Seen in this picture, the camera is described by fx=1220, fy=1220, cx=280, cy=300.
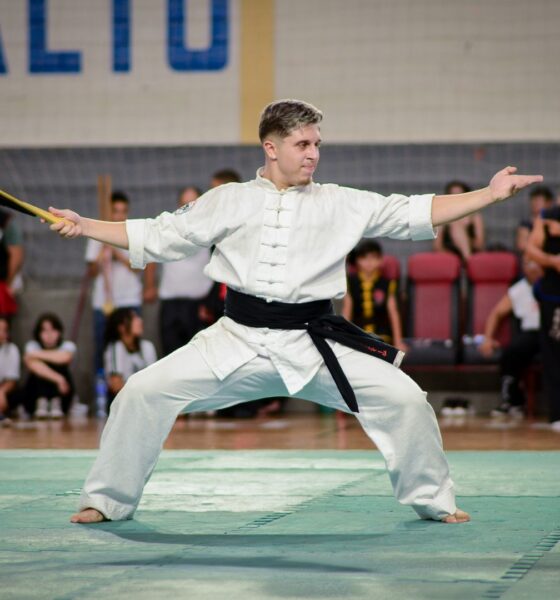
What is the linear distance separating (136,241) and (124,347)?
5536mm

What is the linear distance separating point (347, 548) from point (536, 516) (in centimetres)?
96

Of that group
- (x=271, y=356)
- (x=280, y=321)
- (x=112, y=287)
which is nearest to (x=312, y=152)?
(x=280, y=321)

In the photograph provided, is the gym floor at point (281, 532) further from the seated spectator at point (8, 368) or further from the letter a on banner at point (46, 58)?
the letter a on banner at point (46, 58)

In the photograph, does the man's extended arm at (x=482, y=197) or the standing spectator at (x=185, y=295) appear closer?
the man's extended arm at (x=482, y=197)

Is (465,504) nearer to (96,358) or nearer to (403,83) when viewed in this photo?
(96,358)

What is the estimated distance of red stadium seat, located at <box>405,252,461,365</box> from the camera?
10.3 meters

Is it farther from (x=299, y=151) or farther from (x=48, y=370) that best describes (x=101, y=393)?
(x=299, y=151)

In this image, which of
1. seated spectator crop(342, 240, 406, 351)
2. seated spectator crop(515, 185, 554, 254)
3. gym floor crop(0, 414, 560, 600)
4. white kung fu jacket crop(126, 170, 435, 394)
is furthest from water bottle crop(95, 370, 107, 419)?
white kung fu jacket crop(126, 170, 435, 394)

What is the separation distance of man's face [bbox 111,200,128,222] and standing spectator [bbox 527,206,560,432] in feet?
11.0

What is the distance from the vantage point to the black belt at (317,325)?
4.41 m

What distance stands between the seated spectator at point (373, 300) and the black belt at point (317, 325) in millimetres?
5439

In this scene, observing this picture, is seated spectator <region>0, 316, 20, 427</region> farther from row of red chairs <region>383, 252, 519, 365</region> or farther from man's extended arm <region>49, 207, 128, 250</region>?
man's extended arm <region>49, 207, 128, 250</region>

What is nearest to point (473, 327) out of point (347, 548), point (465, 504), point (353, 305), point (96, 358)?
point (353, 305)

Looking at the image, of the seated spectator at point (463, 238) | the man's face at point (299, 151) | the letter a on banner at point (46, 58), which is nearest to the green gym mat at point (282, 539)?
the man's face at point (299, 151)
